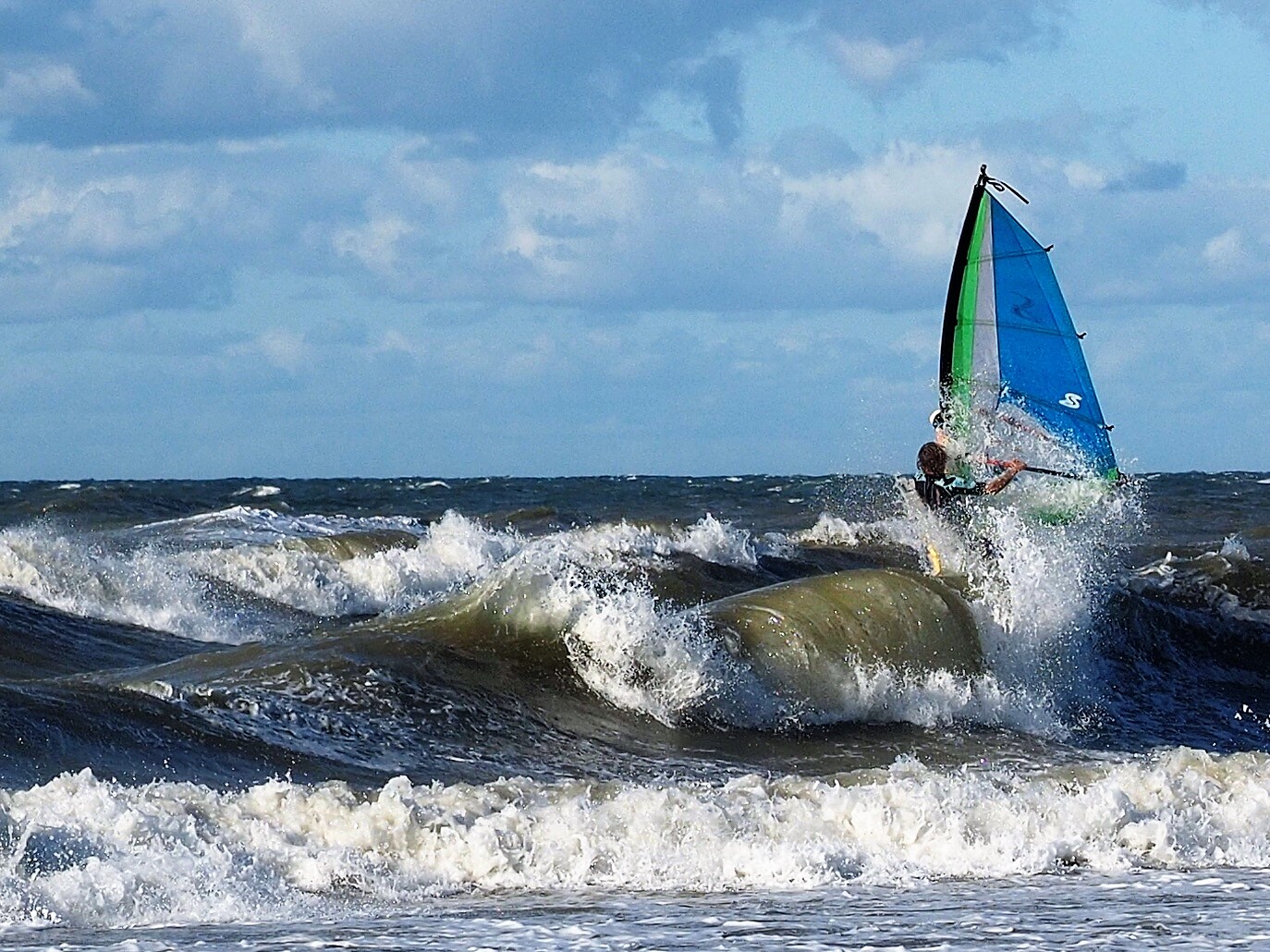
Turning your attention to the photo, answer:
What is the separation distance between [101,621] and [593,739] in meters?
7.50

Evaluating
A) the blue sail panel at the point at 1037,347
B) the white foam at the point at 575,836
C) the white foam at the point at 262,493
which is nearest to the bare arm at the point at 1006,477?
the blue sail panel at the point at 1037,347

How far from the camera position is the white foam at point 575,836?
6.93 m

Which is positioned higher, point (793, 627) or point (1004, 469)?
point (1004, 469)

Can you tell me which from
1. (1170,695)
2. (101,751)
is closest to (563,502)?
(1170,695)

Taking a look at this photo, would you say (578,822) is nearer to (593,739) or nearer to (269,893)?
(269,893)

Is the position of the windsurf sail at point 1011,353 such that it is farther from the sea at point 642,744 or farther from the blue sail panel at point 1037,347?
the sea at point 642,744

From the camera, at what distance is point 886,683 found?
1264cm

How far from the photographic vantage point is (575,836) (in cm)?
757

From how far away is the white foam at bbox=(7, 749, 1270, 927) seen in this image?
273 inches

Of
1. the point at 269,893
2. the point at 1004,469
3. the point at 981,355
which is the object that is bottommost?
the point at 269,893

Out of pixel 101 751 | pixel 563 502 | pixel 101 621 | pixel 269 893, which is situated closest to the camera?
pixel 269 893

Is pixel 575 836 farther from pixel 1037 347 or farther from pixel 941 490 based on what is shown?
pixel 1037 347

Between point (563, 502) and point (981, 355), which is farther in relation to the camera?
point (563, 502)

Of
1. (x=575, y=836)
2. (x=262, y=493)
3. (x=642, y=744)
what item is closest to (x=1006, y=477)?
(x=642, y=744)
